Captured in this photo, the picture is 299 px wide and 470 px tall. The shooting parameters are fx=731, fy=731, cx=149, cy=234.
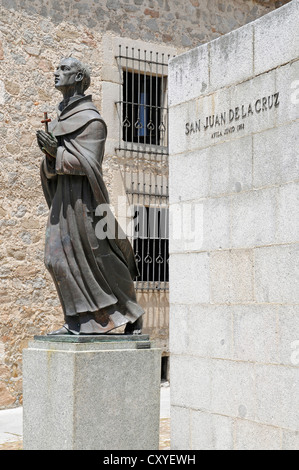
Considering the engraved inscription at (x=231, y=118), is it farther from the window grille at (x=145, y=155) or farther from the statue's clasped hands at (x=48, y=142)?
the window grille at (x=145, y=155)

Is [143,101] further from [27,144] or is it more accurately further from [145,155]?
[27,144]

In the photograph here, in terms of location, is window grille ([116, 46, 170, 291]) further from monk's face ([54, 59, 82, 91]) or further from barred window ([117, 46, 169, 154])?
monk's face ([54, 59, 82, 91])

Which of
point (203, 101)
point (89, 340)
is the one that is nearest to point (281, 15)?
point (203, 101)

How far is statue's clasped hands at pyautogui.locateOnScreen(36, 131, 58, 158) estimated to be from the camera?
17.6 ft

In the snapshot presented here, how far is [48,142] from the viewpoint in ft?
17.6

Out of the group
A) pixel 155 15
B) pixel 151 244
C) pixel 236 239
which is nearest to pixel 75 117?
pixel 236 239

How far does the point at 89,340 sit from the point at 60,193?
1.13 m

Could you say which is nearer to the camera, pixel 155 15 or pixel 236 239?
pixel 236 239

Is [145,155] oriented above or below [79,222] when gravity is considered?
above

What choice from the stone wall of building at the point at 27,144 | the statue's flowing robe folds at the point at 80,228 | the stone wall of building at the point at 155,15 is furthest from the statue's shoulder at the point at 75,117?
the stone wall of building at the point at 155,15

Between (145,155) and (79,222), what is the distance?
5673 millimetres

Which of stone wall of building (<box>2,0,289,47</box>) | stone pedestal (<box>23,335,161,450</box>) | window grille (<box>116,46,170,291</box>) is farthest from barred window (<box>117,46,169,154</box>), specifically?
stone pedestal (<box>23,335,161,450</box>)

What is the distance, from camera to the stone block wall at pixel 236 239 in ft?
15.1
